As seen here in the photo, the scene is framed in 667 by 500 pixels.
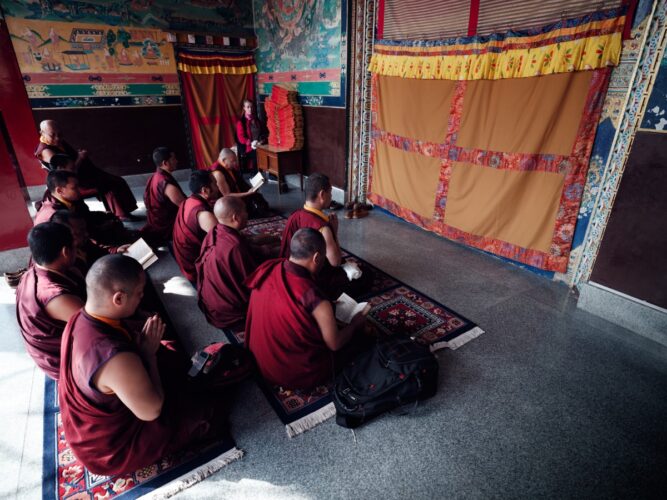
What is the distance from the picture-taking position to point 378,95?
611 centimetres

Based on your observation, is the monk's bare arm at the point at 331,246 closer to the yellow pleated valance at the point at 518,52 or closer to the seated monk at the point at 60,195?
the seated monk at the point at 60,195

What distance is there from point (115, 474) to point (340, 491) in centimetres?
126

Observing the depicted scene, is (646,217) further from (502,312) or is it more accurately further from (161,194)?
(161,194)

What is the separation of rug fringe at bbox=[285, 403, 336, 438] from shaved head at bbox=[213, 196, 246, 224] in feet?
5.76

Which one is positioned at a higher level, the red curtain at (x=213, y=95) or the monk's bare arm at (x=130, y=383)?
the red curtain at (x=213, y=95)

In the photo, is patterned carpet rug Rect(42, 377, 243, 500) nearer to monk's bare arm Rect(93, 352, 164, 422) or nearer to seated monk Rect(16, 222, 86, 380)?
monk's bare arm Rect(93, 352, 164, 422)

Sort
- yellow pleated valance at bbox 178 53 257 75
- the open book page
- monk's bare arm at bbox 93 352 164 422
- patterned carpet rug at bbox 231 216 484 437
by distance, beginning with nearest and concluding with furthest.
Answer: monk's bare arm at bbox 93 352 164 422, patterned carpet rug at bbox 231 216 484 437, the open book page, yellow pleated valance at bbox 178 53 257 75

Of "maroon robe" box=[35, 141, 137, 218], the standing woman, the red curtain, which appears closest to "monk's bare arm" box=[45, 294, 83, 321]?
"maroon robe" box=[35, 141, 137, 218]

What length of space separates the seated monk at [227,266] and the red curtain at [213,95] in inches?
247

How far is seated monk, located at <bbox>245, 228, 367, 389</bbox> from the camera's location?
7.89ft

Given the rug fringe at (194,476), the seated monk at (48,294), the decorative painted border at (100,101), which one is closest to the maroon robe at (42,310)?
the seated monk at (48,294)

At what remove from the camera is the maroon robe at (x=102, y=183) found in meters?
5.79

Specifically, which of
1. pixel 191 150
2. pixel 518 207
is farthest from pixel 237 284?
pixel 191 150

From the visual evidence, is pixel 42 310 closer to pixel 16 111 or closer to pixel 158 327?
pixel 158 327
